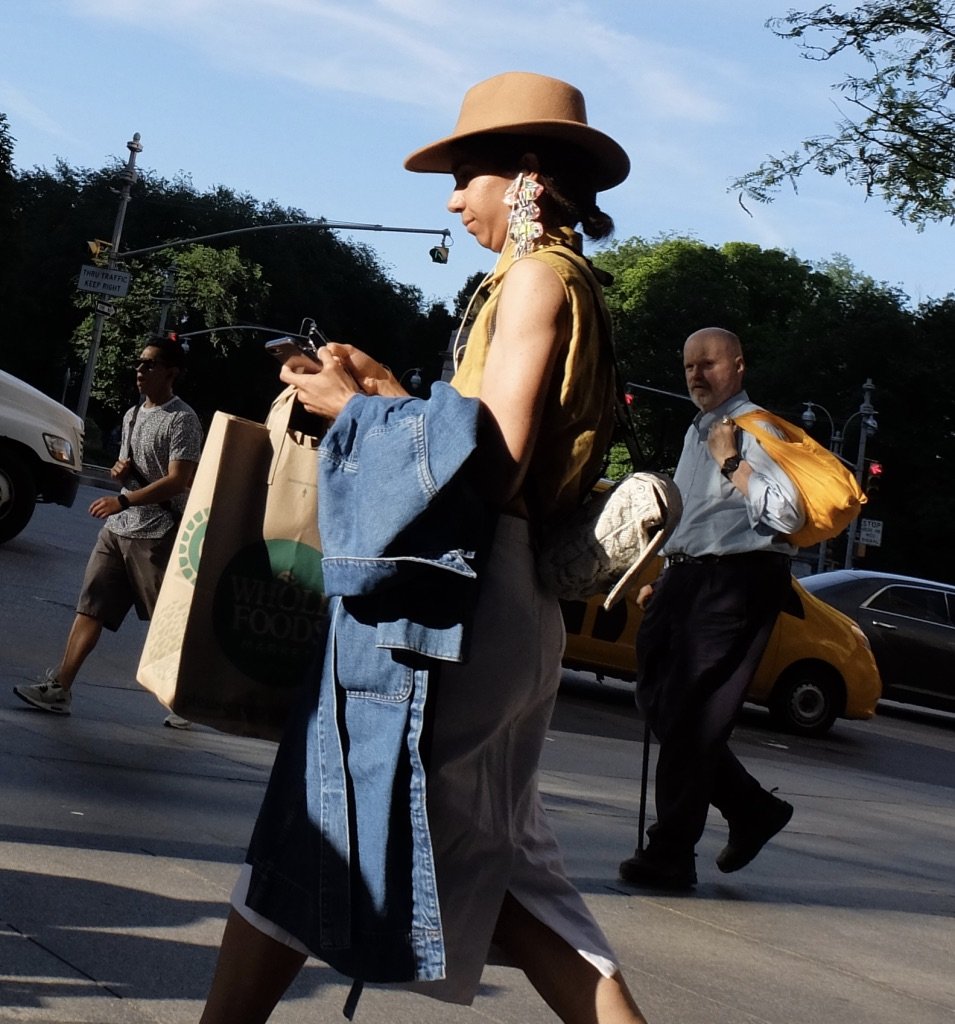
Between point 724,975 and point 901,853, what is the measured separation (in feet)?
11.5

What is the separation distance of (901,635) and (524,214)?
1687cm

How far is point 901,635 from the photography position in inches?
744

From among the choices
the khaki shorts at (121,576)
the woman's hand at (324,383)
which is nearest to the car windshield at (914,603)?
the khaki shorts at (121,576)

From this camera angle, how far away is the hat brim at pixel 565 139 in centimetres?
279

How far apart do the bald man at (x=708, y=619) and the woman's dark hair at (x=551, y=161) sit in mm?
2910

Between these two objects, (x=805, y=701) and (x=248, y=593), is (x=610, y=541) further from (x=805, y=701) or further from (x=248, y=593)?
(x=805, y=701)

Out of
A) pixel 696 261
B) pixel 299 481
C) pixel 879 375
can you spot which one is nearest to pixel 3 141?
pixel 879 375

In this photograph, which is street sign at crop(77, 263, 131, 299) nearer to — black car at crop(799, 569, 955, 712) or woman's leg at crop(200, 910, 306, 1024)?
black car at crop(799, 569, 955, 712)

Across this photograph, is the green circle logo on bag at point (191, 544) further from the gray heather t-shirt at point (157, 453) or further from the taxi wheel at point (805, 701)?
the taxi wheel at point (805, 701)

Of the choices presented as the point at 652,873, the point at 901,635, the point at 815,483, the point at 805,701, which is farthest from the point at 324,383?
the point at 901,635

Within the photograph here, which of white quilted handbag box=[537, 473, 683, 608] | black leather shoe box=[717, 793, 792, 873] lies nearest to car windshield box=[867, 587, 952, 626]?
black leather shoe box=[717, 793, 792, 873]

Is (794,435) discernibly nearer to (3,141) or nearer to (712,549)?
(712,549)

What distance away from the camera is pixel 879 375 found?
63.5 meters

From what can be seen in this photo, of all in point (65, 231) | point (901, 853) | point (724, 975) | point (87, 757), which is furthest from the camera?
point (65, 231)
